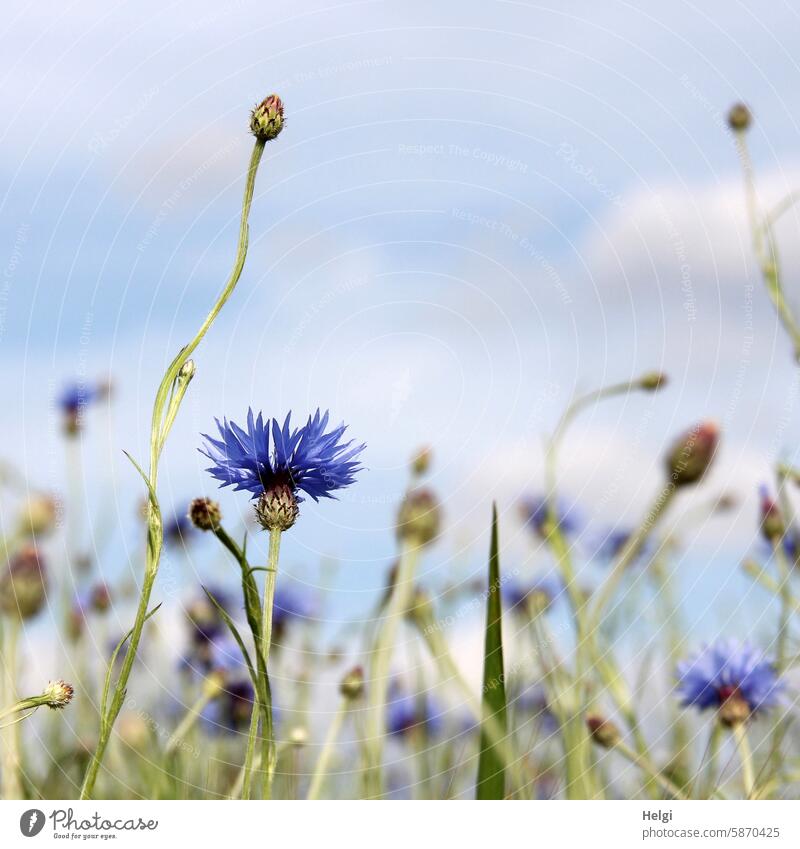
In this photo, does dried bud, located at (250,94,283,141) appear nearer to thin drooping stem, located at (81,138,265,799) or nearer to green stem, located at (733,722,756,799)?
thin drooping stem, located at (81,138,265,799)

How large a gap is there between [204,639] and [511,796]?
32.5 inches

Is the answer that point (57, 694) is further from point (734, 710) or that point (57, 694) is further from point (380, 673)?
point (734, 710)

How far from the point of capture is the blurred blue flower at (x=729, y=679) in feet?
5.81

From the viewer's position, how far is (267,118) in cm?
122

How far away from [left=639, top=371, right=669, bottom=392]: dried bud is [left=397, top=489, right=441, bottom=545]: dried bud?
42 centimetres

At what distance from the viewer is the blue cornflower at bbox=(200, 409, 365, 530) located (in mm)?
1257

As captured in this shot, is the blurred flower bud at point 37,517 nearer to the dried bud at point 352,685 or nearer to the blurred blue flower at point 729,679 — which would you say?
the dried bud at point 352,685

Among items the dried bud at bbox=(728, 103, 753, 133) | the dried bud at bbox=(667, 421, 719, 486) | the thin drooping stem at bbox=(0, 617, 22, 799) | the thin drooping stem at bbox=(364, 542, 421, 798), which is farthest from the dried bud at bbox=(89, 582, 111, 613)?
the dried bud at bbox=(728, 103, 753, 133)

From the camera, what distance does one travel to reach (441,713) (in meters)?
2.26

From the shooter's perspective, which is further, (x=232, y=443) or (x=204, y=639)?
(x=204, y=639)

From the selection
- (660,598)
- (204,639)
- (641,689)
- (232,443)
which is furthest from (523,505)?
(232,443)

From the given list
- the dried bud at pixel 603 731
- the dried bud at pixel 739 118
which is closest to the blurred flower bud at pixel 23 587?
the dried bud at pixel 603 731

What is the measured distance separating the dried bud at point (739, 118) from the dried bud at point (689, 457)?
0.60m
